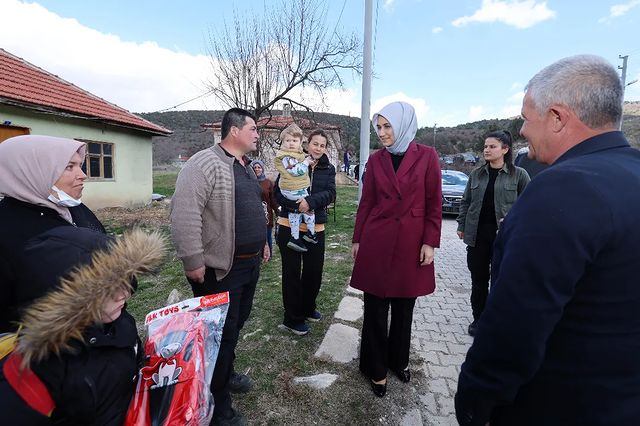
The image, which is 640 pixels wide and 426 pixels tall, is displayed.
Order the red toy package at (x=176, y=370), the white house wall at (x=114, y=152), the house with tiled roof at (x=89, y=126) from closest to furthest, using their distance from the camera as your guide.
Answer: the red toy package at (x=176, y=370) → the house with tiled roof at (x=89, y=126) → the white house wall at (x=114, y=152)

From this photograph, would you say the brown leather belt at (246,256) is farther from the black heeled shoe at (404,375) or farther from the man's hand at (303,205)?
the black heeled shoe at (404,375)

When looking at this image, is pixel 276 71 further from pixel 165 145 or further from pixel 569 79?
pixel 165 145

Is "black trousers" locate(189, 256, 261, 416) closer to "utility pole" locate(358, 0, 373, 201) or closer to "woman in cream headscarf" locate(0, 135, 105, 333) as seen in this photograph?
"woman in cream headscarf" locate(0, 135, 105, 333)

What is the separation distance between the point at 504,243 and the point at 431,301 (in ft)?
12.4

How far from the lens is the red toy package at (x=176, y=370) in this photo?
1.28 metres

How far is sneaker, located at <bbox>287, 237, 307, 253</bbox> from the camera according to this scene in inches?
132

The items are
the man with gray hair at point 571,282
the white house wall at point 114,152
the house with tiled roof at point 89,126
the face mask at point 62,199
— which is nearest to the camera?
the man with gray hair at point 571,282

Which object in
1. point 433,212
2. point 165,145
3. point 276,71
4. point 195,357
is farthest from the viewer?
point 165,145

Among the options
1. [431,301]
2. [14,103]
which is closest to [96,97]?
[14,103]

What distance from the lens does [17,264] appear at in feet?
4.55

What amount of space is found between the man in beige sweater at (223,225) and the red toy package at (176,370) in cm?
67

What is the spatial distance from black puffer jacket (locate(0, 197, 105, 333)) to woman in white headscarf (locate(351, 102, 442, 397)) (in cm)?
188

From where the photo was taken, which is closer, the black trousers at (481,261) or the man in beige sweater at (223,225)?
the man in beige sweater at (223,225)

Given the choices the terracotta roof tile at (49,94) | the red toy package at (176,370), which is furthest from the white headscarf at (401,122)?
the terracotta roof tile at (49,94)
